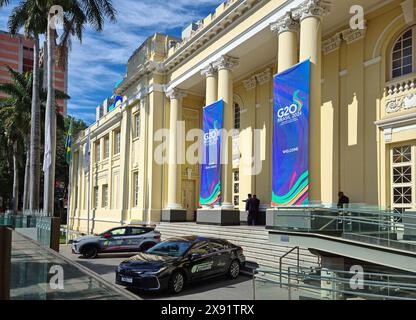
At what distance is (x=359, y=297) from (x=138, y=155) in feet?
78.6

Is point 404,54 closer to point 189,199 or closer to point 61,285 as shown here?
point 61,285

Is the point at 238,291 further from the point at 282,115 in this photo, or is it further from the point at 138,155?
the point at 138,155

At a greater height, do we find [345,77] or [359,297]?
[345,77]

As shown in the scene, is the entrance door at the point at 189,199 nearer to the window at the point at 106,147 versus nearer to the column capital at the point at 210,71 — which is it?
the column capital at the point at 210,71

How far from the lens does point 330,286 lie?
746 cm

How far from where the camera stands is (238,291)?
37.3 feet

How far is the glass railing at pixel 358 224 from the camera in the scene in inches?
349

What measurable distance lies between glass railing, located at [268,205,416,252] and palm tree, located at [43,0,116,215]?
14.5 m

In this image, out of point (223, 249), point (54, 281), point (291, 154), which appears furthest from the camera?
point (291, 154)

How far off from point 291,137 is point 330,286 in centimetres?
821

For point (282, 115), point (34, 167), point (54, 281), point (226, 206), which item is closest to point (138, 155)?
point (34, 167)

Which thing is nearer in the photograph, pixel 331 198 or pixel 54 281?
pixel 54 281

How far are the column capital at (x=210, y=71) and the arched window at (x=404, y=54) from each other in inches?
376

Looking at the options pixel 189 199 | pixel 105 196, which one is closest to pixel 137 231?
pixel 189 199
